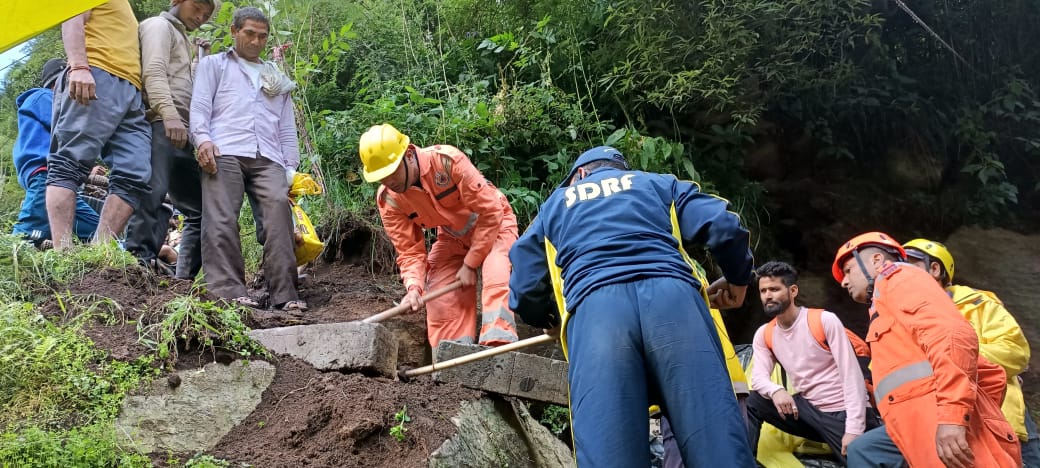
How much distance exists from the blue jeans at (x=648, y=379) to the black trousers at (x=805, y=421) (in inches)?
77.7

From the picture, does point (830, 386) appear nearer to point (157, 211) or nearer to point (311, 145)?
point (157, 211)

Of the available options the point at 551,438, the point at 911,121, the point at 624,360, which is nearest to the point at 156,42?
A: the point at 551,438

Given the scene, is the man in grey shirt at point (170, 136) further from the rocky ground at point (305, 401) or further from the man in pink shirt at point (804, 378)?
the man in pink shirt at point (804, 378)

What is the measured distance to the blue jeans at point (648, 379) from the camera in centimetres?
232

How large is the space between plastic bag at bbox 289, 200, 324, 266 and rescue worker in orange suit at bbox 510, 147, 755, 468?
2308 mm

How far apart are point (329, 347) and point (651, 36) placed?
4.39m

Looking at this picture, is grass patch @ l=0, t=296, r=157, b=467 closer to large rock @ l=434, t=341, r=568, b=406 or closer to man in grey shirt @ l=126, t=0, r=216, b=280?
man in grey shirt @ l=126, t=0, r=216, b=280

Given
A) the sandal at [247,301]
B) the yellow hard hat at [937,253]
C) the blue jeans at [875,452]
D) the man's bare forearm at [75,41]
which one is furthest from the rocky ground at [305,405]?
the yellow hard hat at [937,253]

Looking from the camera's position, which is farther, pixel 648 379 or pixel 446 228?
pixel 446 228

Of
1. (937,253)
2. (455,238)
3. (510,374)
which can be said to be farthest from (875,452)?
(455,238)

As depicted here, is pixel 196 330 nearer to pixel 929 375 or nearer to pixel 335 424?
pixel 335 424

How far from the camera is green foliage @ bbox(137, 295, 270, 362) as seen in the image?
3.41 metres

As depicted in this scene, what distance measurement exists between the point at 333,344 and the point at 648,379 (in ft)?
6.11

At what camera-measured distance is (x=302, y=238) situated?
4930 millimetres
